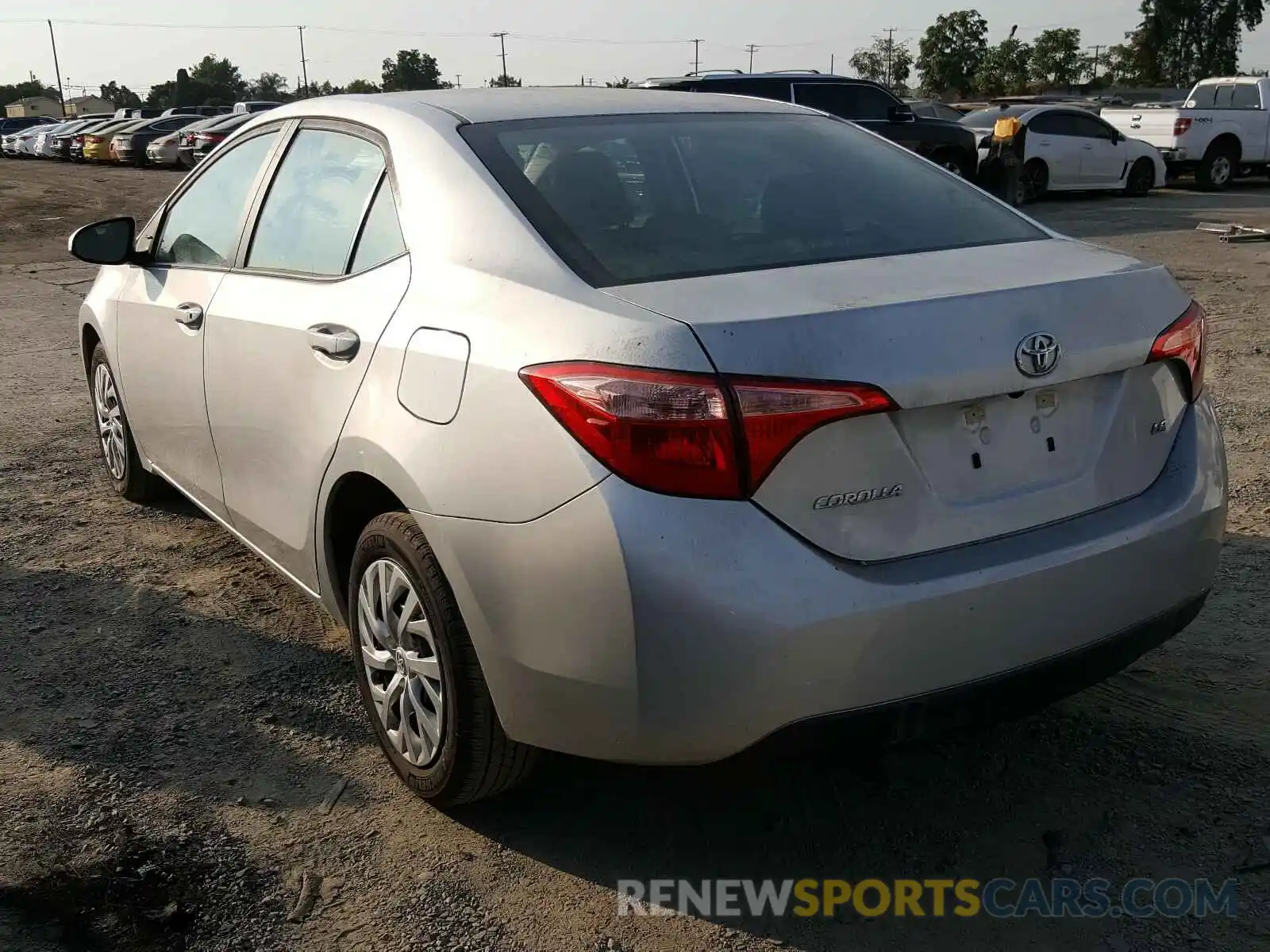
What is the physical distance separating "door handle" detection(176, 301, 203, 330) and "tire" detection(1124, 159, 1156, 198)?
61.7ft

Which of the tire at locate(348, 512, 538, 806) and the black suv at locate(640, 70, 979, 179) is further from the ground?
the black suv at locate(640, 70, 979, 179)

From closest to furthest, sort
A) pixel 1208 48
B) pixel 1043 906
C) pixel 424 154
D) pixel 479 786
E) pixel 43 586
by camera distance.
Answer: pixel 1043 906 → pixel 479 786 → pixel 424 154 → pixel 43 586 → pixel 1208 48

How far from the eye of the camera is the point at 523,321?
8.14ft

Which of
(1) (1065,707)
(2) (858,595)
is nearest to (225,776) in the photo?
(2) (858,595)

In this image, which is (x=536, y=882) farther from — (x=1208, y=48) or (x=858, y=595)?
(x=1208, y=48)

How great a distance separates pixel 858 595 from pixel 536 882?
1013mm

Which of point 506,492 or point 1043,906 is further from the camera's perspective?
point 1043,906

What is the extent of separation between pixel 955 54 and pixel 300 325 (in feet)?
260

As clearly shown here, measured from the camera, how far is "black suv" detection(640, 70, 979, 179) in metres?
15.5

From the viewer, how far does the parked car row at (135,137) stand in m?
27.4

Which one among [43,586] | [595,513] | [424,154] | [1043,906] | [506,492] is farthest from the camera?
[43,586]

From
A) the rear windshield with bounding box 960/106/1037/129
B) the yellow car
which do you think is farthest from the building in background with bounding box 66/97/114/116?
the rear windshield with bounding box 960/106/1037/129

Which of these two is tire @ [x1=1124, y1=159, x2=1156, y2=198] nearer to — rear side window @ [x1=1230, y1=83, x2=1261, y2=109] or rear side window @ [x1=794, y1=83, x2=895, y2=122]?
rear side window @ [x1=1230, y1=83, x2=1261, y2=109]

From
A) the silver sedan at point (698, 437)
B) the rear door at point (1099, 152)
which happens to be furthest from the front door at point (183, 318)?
the rear door at point (1099, 152)
